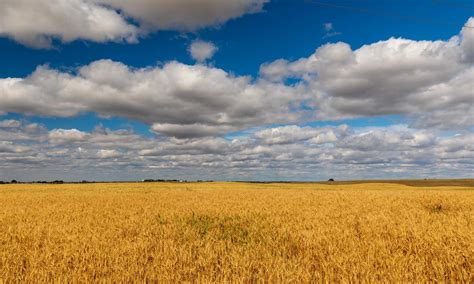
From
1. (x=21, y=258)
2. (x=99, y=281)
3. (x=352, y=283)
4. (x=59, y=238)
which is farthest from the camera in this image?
(x=59, y=238)

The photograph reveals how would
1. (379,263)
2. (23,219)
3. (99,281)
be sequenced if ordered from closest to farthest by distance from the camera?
(99,281), (379,263), (23,219)

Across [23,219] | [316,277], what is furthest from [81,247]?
[23,219]

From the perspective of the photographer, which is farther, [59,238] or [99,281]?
[59,238]

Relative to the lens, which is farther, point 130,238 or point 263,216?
point 263,216

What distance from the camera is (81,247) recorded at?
9797 millimetres

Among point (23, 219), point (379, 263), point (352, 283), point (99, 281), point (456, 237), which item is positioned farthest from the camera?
point (23, 219)

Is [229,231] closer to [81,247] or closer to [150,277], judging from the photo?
[81,247]

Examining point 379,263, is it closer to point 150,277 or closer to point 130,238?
point 150,277

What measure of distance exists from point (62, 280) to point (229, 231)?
6.82 m

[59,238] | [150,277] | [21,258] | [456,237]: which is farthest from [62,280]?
[456,237]

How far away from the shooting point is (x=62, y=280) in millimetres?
6969

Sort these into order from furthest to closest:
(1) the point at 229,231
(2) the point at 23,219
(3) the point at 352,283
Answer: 1. (2) the point at 23,219
2. (1) the point at 229,231
3. (3) the point at 352,283

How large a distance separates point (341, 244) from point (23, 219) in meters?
14.7

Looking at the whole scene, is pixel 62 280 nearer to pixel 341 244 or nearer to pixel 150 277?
pixel 150 277
